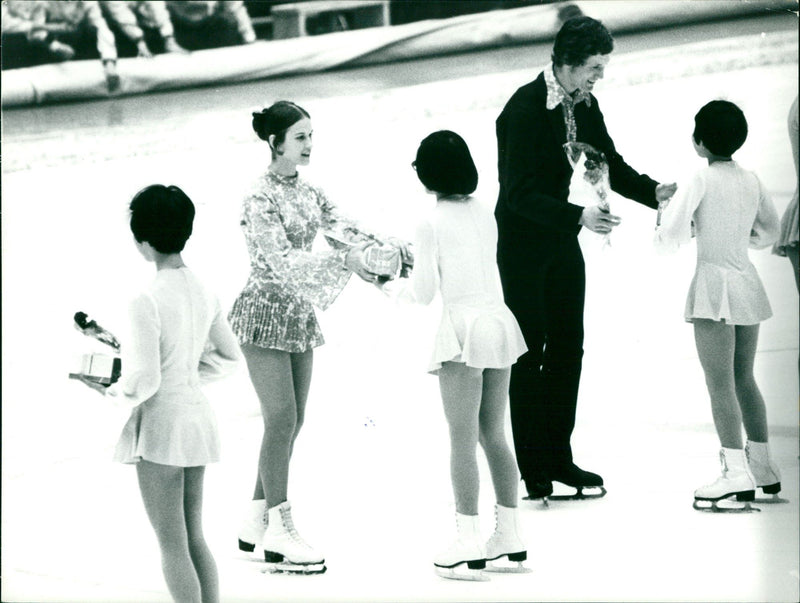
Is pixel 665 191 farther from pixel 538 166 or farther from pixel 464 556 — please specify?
pixel 464 556

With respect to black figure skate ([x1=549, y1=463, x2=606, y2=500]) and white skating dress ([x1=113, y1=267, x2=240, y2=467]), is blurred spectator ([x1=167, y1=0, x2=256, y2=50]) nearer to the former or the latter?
white skating dress ([x1=113, y1=267, x2=240, y2=467])

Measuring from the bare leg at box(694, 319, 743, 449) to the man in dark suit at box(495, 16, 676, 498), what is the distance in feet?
1.29

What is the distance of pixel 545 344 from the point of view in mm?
4391

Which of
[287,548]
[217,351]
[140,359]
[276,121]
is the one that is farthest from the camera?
[287,548]

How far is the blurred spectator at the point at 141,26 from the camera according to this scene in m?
4.67

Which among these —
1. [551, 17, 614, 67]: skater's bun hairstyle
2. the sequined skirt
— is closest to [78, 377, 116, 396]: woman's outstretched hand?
the sequined skirt

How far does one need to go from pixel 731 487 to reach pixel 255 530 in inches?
59.5

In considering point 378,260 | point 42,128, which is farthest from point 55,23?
point 378,260

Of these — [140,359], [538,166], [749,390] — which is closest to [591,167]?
[538,166]

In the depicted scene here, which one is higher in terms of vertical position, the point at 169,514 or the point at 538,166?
the point at 538,166

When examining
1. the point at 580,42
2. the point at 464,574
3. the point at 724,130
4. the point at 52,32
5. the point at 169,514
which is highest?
the point at 52,32

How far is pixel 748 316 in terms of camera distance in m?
4.36

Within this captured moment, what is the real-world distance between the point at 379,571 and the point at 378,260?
38.1 inches

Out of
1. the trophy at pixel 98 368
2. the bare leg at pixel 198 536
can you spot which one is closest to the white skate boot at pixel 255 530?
the bare leg at pixel 198 536
